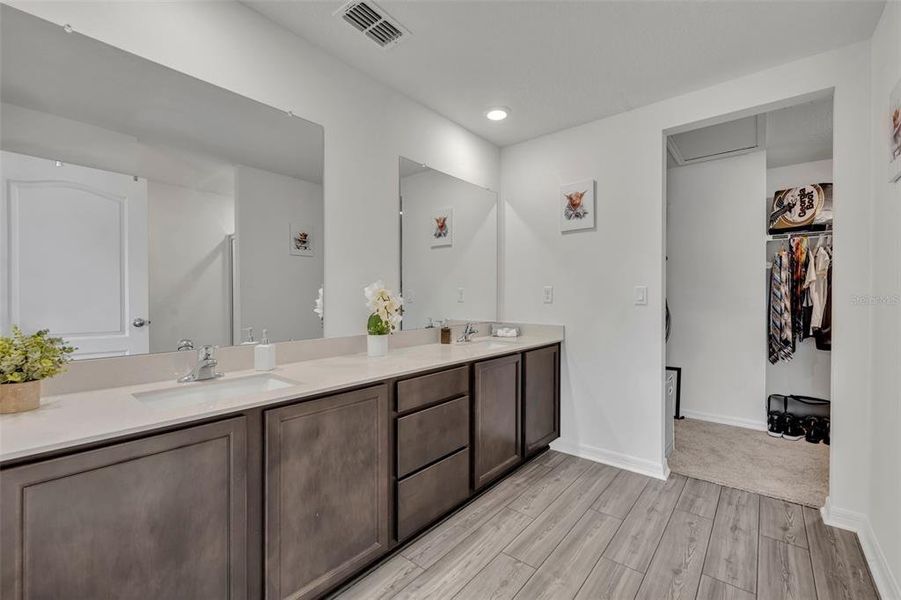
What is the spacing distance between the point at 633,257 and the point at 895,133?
131 cm

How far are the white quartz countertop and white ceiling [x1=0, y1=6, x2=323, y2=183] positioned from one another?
95 cm

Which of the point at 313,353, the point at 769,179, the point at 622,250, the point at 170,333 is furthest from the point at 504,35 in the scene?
the point at 769,179

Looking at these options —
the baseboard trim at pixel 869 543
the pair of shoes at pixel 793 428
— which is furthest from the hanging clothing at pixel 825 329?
the baseboard trim at pixel 869 543

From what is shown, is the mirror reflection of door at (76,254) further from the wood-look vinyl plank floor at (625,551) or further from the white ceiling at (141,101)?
the wood-look vinyl plank floor at (625,551)

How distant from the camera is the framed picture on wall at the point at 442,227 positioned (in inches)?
112

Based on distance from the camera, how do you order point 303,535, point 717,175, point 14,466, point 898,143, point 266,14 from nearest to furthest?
point 14,466
point 303,535
point 898,143
point 266,14
point 717,175

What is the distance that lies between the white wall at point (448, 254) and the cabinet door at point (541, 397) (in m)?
0.63

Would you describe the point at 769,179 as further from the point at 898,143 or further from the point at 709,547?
the point at 709,547

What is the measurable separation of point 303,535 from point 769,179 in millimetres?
4592

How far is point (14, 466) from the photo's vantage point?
2.98ft

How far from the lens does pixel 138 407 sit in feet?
4.04

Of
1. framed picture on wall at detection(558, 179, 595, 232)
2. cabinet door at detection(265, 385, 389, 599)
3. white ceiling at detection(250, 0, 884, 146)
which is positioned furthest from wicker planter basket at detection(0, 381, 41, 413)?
framed picture on wall at detection(558, 179, 595, 232)

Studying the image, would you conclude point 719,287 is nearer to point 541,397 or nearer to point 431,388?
point 541,397

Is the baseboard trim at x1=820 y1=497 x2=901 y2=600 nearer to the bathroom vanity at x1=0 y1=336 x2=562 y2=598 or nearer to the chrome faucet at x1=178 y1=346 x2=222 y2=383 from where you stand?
the bathroom vanity at x1=0 y1=336 x2=562 y2=598
